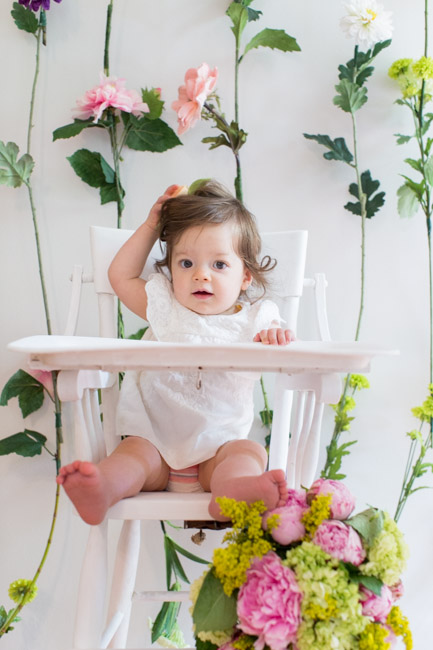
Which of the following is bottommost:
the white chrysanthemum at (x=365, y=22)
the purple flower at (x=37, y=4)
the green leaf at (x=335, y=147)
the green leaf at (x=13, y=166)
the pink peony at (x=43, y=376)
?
the pink peony at (x=43, y=376)

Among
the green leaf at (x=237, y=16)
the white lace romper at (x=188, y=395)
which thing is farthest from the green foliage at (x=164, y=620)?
the green leaf at (x=237, y=16)

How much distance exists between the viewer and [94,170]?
1426 millimetres

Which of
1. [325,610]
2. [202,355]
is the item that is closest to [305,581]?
[325,610]

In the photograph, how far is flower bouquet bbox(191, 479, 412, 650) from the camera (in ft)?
2.34

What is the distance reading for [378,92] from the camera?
1.47 meters

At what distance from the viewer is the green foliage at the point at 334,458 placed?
1.36m

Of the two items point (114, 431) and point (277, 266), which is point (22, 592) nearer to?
point (114, 431)

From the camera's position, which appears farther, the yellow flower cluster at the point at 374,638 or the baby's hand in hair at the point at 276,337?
the baby's hand in hair at the point at 276,337

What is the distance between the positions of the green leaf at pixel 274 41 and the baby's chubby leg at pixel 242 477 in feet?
3.01

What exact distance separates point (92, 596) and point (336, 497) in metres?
0.40

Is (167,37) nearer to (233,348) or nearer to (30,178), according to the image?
(30,178)

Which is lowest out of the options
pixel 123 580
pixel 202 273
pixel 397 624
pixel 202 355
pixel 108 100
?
pixel 123 580

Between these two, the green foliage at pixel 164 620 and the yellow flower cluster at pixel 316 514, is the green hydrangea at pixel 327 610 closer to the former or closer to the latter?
the yellow flower cluster at pixel 316 514

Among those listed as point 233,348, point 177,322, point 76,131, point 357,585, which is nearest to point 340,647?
point 357,585
